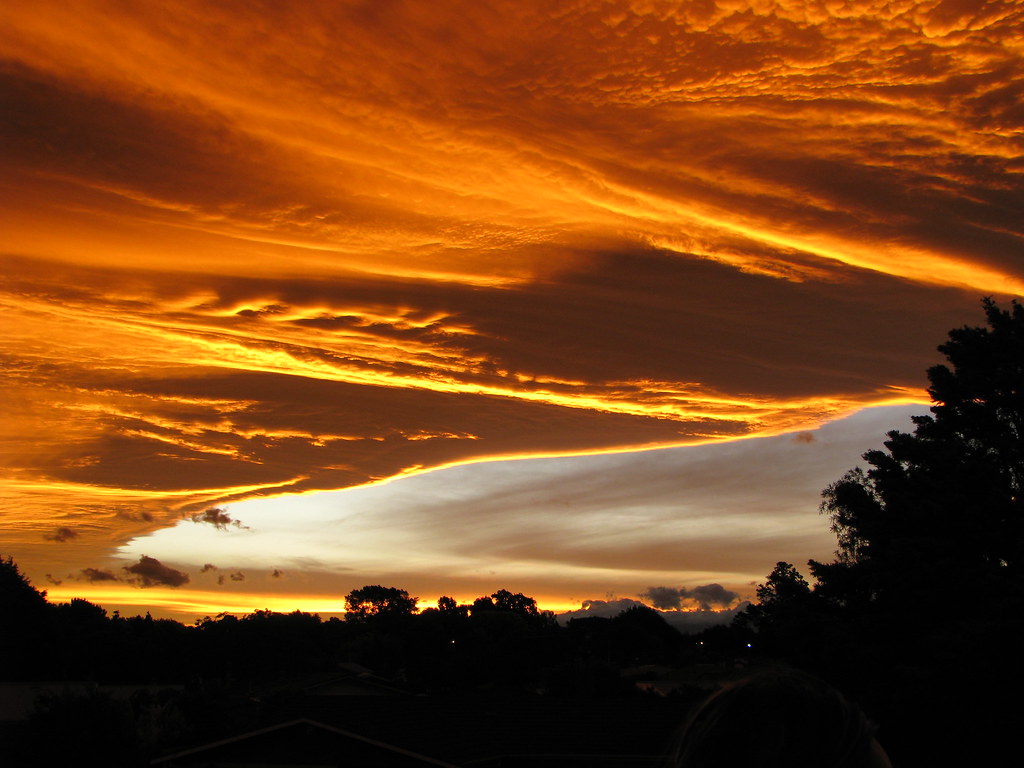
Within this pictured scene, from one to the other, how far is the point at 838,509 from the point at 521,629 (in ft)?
168

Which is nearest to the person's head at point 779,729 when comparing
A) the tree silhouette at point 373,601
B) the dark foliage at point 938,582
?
the dark foliage at point 938,582

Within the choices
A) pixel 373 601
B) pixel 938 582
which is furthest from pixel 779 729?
pixel 373 601

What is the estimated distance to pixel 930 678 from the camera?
24547 millimetres

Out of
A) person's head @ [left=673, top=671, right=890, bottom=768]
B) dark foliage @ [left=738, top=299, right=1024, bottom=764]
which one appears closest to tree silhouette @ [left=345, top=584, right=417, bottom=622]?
dark foliage @ [left=738, top=299, right=1024, bottom=764]

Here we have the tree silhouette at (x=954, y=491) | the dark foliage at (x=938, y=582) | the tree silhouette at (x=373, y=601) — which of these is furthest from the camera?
the tree silhouette at (x=373, y=601)

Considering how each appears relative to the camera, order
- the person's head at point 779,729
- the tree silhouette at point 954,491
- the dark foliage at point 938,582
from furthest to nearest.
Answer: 1. the tree silhouette at point 954,491
2. the dark foliage at point 938,582
3. the person's head at point 779,729

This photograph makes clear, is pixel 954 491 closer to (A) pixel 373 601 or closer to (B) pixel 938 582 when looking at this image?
(B) pixel 938 582

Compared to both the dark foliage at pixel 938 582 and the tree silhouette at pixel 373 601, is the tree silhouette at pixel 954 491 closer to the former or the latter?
the dark foliage at pixel 938 582

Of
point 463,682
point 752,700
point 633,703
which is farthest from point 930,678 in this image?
point 463,682

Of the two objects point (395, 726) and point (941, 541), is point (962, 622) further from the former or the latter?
point (395, 726)

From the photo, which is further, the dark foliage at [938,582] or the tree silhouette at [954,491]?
the tree silhouette at [954,491]

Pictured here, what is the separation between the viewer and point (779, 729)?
142 cm

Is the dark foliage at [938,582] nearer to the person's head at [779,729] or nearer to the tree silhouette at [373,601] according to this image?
the person's head at [779,729]

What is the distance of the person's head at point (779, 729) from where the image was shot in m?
1.37
